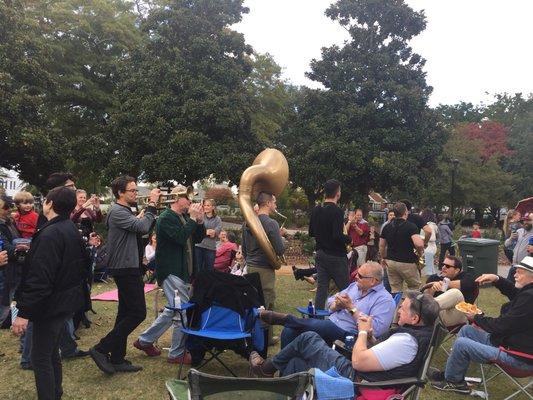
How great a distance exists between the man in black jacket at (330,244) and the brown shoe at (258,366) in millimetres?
1616

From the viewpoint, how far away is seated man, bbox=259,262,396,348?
3840 millimetres

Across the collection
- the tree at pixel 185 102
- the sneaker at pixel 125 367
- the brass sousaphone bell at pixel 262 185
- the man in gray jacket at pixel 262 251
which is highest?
the tree at pixel 185 102

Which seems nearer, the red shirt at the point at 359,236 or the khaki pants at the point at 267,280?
the khaki pants at the point at 267,280

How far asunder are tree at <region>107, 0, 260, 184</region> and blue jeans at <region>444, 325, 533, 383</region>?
437 inches

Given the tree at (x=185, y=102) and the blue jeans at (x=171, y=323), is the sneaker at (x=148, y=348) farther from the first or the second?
the tree at (x=185, y=102)

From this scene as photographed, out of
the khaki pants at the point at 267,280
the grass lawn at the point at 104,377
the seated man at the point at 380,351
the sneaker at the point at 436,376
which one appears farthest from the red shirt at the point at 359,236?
the seated man at the point at 380,351

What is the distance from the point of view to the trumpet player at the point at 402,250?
20.4ft

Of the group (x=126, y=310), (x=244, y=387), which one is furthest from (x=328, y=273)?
(x=244, y=387)

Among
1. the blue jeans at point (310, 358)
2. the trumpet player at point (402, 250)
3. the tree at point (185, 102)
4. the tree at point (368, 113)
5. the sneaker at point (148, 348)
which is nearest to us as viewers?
the blue jeans at point (310, 358)

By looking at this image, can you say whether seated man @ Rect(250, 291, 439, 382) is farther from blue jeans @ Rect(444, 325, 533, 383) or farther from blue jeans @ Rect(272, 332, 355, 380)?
blue jeans @ Rect(444, 325, 533, 383)

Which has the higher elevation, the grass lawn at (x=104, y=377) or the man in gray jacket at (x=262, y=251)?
the man in gray jacket at (x=262, y=251)

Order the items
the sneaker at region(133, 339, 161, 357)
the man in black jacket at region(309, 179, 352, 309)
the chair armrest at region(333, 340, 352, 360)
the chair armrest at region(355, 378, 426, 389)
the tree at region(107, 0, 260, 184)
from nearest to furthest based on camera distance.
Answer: the chair armrest at region(355, 378, 426, 389) → the chair armrest at region(333, 340, 352, 360) → the sneaker at region(133, 339, 161, 357) → the man in black jacket at region(309, 179, 352, 309) → the tree at region(107, 0, 260, 184)

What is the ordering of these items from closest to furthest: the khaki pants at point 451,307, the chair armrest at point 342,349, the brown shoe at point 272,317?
the chair armrest at point 342,349, the brown shoe at point 272,317, the khaki pants at point 451,307

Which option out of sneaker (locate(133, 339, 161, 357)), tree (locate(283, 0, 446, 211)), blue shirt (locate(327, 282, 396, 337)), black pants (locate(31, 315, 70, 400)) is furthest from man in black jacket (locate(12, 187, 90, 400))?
tree (locate(283, 0, 446, 211))
